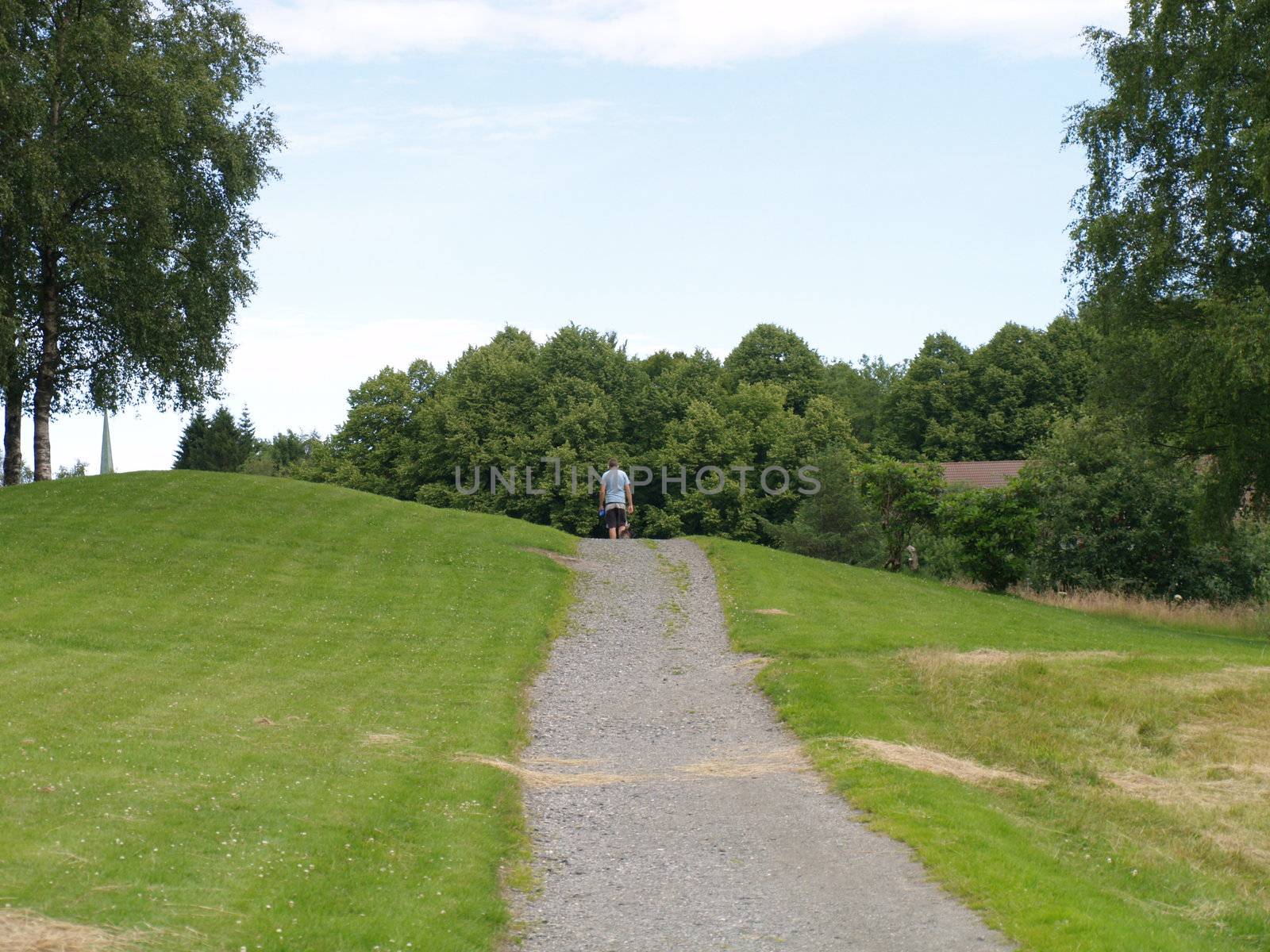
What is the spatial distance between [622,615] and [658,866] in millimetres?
15503

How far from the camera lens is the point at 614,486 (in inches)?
1367

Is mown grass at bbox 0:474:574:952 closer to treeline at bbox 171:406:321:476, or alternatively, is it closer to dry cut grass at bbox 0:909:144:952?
dry cut grass at bbox 0:909:144:952

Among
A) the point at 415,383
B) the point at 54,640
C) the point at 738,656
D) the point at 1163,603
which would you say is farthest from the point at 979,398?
the point at 54,640

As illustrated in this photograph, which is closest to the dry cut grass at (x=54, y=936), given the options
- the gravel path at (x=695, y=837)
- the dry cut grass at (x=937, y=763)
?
the gravel path at (x=695, y=837)

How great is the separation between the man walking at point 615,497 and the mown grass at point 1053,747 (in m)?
6.08

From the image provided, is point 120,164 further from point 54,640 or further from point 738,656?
point 738,656

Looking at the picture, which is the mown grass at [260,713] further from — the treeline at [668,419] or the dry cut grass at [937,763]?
the treeline at [668,419]

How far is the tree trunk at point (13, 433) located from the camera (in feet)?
124

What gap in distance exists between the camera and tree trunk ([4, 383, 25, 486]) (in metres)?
37.8

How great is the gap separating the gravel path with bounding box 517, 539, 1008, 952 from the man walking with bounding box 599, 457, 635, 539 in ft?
45.1

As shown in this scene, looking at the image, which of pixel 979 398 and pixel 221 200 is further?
pixel 979 398

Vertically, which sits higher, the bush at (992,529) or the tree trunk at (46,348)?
the tree trunk at (46,348)

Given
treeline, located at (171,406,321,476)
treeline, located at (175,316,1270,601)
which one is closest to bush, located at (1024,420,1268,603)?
treeline, located at (175,316,1270,601)

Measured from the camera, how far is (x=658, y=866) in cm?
1023
